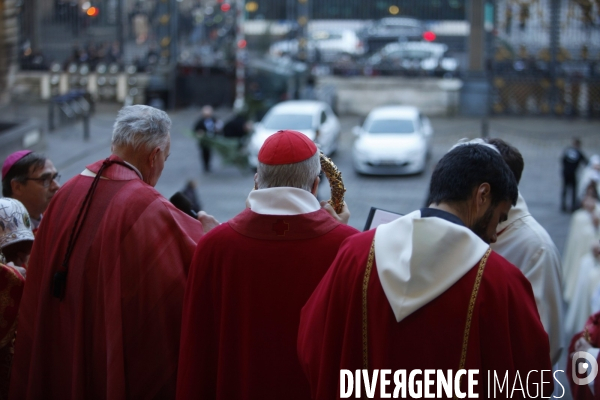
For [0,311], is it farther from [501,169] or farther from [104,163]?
[501,169]

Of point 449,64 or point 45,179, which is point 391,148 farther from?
point 45,179

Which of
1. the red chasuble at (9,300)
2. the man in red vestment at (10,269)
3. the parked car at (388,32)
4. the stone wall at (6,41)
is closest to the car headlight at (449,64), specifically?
the parked car at (388,32)

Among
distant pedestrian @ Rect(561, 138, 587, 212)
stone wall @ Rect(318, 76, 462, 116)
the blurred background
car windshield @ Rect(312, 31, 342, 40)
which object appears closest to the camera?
distant pedestrian @ Rect(561, 138, 587, 212)

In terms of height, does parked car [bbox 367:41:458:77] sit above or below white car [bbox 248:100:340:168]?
above

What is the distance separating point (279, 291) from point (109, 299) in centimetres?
73

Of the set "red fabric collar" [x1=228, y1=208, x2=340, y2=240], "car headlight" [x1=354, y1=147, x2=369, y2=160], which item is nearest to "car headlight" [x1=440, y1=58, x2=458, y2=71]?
"car headlight" [x1=354, y1=147, x2=369, y2=160]

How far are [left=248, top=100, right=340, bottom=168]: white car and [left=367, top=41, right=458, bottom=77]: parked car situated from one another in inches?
289

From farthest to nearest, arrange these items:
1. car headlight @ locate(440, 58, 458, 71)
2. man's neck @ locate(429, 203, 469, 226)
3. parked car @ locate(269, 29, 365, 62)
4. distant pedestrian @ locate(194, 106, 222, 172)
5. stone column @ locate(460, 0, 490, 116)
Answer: parked car @ locate(269, 29, 365, 62) → car headlight @ locate(440, 58, 458, 71) → stone column @ locate(460, 0, 490, 116) → distant pedestrian @ locate(194, 106, 222, 172) → man's neck @ locate(429, 203, 469, 226)

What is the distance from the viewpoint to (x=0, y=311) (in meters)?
3.63

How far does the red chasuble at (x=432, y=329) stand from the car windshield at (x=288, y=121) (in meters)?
16.8

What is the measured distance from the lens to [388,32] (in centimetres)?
2973

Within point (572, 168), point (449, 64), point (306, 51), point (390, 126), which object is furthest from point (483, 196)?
point (449, 64)

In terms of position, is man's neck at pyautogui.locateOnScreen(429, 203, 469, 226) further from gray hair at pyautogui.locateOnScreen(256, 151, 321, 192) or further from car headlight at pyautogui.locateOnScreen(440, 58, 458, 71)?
car headlight at pyautogui.locateOnScreen(440, 58, 458, 71)

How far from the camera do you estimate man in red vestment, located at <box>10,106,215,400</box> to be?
335 cm
